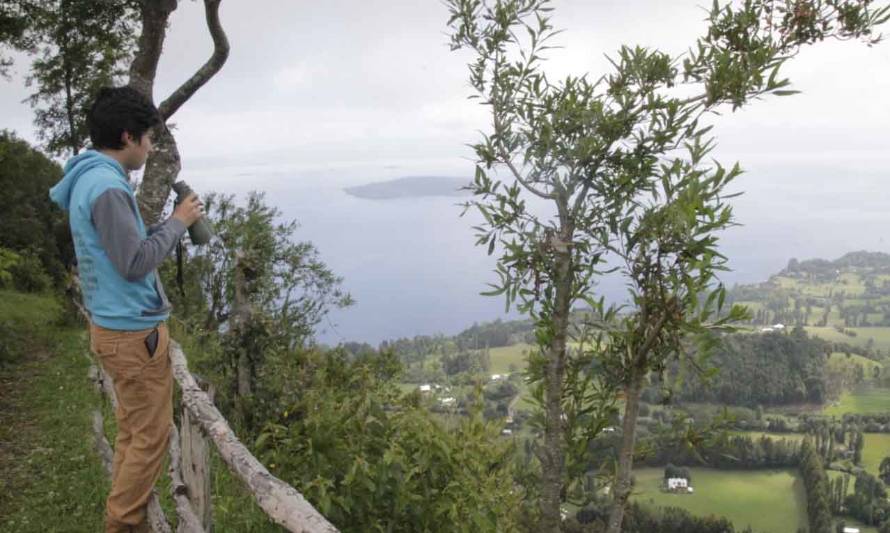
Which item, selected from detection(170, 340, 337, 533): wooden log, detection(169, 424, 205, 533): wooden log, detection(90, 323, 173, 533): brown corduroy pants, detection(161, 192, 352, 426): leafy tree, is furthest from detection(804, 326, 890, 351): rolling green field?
detection(90, 323, 173, 533): brown corduroy pants

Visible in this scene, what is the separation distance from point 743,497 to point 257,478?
56.9 m

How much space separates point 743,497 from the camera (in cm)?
5091

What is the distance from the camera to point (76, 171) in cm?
266

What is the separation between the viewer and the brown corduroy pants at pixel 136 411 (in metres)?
2.76

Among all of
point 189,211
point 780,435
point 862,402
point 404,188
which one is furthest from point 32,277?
point 404,188

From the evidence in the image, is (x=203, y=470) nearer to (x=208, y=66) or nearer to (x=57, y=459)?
(x=57, y=459)

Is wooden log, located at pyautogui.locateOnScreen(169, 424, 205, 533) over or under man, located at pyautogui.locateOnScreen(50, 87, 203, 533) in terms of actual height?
under

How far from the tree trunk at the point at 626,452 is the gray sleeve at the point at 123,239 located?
3184 millimetres

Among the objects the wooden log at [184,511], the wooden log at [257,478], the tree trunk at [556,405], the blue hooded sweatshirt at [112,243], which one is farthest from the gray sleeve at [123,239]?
the tree trunk at [556,405]

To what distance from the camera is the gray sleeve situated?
2.46m

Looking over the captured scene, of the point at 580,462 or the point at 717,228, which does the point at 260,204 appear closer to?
the point at 580,462

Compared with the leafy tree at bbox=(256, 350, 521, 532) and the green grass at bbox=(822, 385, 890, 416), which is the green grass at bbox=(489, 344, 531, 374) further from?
the leafy tree at bbox=(256, 350, 521, 532)

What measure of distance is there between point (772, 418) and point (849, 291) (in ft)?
232

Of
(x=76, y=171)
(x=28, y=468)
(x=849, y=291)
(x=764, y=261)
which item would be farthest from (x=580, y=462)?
(x=764, y=261)
